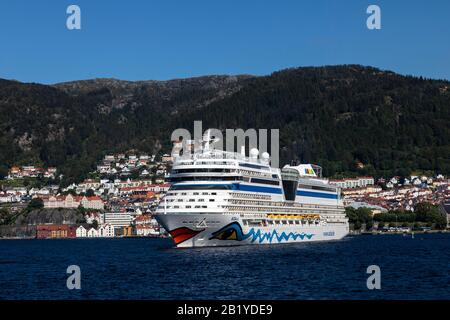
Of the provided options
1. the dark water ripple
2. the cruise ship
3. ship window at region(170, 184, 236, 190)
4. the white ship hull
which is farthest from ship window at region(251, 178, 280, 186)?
the dark water ripple

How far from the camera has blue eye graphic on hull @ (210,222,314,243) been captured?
253ft

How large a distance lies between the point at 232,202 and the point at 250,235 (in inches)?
175

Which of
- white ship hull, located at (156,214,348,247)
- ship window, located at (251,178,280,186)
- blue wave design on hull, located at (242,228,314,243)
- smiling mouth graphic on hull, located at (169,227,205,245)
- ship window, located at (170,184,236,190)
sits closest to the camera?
white ship hull, located at (156,214,348,247)

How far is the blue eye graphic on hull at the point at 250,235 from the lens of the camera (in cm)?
7719

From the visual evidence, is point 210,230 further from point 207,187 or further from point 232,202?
point 207,187

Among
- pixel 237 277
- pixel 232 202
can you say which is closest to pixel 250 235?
pixel 232 202

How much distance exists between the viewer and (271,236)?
87312 millimetres

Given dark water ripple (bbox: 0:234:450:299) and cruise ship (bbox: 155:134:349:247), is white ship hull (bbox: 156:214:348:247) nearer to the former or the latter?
cruise ship (bbox: 155:134:349:247)

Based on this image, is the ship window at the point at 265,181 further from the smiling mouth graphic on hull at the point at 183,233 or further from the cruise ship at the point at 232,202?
the smiling mouth graphic on hull at the point at 183,233

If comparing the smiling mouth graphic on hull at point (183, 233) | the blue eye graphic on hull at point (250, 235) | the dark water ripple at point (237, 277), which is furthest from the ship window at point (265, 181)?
the dark water ripple at point (237, 277)

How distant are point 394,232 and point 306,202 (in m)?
81.8

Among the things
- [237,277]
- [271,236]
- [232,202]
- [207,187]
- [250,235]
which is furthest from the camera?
[271,236]
